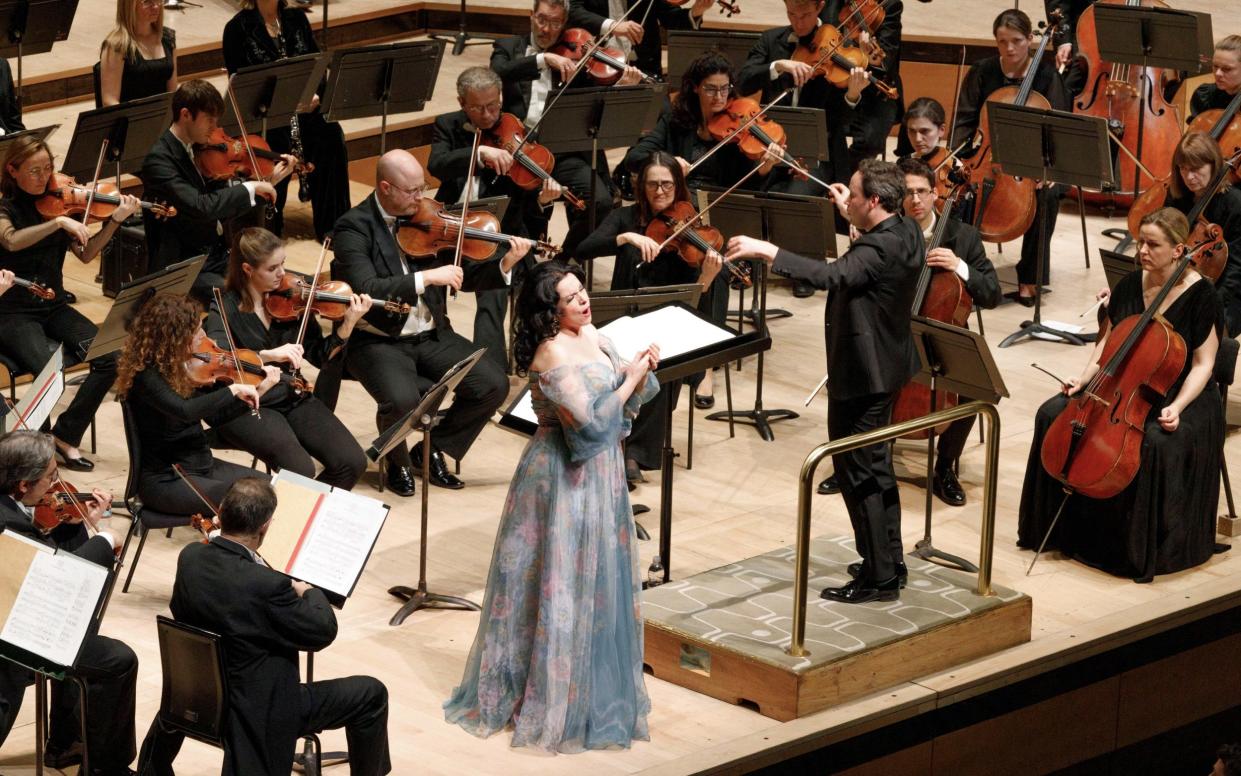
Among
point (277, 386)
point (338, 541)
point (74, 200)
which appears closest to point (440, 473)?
point (277, 386)

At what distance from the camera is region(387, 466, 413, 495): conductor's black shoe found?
6.54m

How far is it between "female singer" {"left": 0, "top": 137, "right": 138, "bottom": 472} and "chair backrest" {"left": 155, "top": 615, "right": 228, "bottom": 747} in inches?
88.5

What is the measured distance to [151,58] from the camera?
306 inches

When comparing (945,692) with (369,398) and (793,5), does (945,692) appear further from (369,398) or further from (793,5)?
(793,5)

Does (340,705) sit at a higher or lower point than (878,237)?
lower

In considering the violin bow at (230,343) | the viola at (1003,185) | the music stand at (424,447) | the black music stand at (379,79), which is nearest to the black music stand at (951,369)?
the music stand at (424,447)

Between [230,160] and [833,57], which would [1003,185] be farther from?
[230,160]

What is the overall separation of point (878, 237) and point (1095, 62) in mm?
3861

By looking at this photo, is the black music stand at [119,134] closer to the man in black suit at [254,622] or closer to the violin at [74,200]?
the violin at [74,200]

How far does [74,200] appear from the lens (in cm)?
Answer: 661

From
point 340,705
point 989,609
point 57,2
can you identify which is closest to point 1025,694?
point 989,609

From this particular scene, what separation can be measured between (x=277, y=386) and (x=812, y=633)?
1.94 metres

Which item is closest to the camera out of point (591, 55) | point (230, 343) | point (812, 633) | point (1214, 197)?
point (812, 633)

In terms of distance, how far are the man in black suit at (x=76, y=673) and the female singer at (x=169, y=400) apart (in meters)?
0.74
